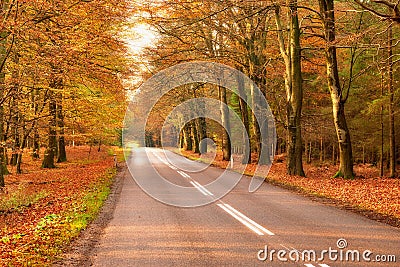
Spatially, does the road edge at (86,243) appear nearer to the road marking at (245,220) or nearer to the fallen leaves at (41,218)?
the fallen leaves at (41,218)

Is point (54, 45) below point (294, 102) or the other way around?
the other way around

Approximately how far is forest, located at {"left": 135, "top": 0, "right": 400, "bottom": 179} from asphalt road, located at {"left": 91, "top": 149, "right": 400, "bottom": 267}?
7.98 metres

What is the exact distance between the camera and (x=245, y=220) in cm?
999

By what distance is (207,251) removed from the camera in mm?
7293

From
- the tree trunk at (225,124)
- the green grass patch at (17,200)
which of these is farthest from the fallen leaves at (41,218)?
the tree trunk at (225,124)

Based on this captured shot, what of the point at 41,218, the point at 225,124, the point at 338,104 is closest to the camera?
the point at 41,218

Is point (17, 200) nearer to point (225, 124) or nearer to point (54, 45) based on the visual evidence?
point (54, 45)

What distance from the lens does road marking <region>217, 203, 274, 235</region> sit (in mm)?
8805

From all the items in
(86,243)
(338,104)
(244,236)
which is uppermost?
(338,104)

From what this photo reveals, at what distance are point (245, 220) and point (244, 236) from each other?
1607 mm

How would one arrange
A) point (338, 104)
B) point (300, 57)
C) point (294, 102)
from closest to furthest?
point (338, 104) < point (300, 57) < point (294, 102)

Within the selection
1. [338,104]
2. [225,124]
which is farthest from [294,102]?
[225,124]

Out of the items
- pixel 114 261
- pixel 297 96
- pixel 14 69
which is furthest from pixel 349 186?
pixel 14 69

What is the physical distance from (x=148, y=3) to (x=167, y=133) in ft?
233
